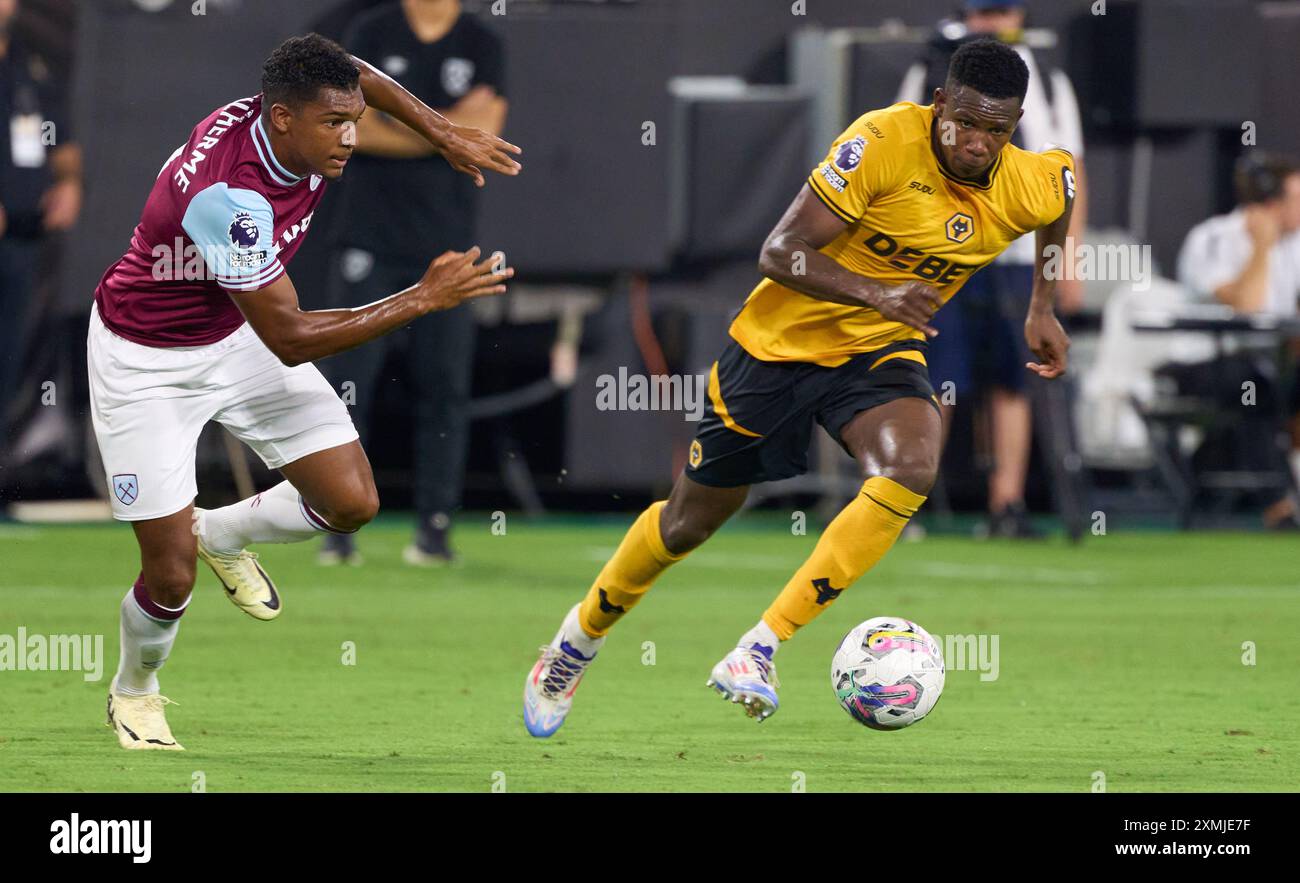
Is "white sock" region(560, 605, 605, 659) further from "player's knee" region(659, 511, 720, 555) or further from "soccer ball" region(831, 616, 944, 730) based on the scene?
"soccer ball" region(831, 616, 944, 730)

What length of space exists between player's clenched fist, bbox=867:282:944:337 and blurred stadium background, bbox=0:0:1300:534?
7.10m

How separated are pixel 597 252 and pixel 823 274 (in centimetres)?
802

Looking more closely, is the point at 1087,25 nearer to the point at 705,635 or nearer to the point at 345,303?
the point at 345,303

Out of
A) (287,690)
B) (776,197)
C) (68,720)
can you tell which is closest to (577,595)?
(287,690)

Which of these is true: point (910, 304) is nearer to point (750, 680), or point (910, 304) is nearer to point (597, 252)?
point (750, 680)

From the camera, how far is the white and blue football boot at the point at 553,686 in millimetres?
6879

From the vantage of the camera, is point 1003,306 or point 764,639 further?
point 1003,306

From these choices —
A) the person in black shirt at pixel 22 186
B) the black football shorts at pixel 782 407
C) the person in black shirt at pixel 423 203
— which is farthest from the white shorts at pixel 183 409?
the person in black shirt at pixel 22 186

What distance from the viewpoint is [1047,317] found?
7.33 m

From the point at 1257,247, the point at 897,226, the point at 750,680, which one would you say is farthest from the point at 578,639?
the point at 1257,247

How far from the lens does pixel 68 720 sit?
7156mm

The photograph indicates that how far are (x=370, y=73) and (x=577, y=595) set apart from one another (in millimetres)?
4107

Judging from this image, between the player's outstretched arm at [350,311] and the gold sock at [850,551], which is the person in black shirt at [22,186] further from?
the gold sock at [850,551]

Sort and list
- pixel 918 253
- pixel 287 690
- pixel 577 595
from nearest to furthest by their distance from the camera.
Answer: pixel 918 253, pixel 287 690, pixel 577 595
